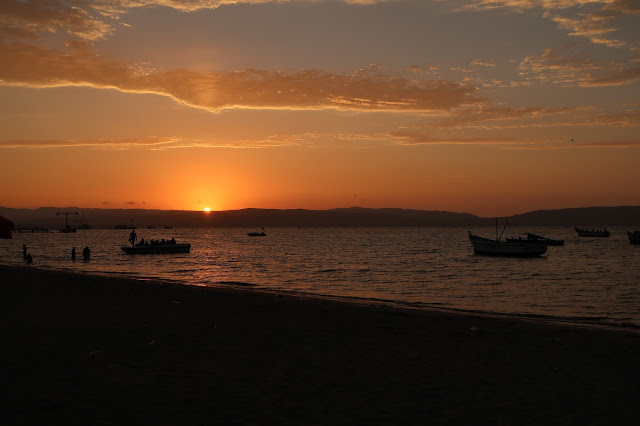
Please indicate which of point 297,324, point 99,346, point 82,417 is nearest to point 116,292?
point 297,324

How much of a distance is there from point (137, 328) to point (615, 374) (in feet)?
41.6

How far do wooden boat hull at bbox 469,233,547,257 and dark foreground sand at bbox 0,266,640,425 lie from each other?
61.1 metres

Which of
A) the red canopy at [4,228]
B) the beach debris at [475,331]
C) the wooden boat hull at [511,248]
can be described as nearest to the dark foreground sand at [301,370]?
the beach debris at [475,331]

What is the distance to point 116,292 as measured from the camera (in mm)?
26922

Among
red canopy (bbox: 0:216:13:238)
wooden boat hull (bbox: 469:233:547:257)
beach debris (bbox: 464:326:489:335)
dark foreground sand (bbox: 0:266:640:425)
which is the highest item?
red canopy (bbox: 0:216:13:238)

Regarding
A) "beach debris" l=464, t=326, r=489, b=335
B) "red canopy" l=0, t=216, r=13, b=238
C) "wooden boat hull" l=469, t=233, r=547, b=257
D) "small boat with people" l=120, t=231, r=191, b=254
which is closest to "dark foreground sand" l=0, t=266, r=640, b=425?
"beach debris" l=464, t=326, r=489, b=335

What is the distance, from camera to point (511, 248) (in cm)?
7819

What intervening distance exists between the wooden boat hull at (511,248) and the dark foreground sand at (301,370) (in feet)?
201

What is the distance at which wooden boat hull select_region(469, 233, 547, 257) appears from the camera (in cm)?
7662

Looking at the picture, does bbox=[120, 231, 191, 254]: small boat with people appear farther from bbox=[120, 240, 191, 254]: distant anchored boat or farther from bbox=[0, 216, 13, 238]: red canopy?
bbox=[0, 216, 13, 238]: red canopy

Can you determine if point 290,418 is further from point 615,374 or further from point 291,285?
point 291,285

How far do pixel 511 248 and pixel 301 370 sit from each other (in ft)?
238

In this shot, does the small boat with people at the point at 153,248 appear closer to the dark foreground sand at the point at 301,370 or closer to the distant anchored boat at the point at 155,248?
the distant anchored boat at the point at 155,248

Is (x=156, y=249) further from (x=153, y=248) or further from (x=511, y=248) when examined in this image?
(x=511, y=248)
